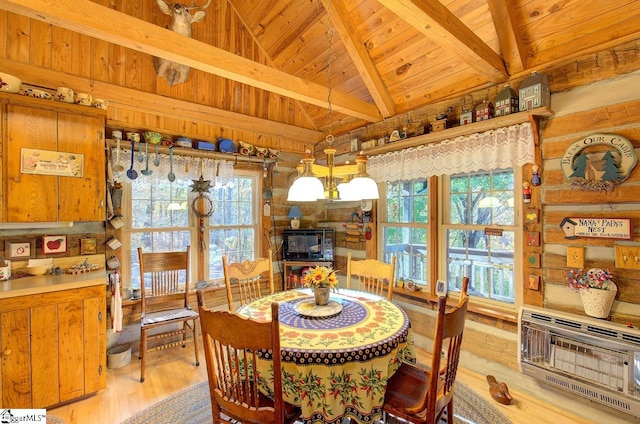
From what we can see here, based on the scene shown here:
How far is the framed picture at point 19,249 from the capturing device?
244 cm

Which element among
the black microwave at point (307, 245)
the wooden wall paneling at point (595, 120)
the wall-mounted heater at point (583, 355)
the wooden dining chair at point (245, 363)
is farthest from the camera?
the black microwave at point (307, 245)

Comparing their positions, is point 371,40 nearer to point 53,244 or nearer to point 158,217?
point 158,217

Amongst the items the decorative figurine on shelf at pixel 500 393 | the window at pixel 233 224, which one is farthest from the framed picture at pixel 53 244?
the decorative figurine on shelf at pixel 500 393

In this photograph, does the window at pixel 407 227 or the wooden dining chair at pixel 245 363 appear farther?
the window at pixel 407 227

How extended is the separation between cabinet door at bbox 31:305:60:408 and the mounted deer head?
7.86 feet

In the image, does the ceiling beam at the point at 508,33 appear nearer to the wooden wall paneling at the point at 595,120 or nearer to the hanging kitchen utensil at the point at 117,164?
the wooden wall paneling at the point at 595,120

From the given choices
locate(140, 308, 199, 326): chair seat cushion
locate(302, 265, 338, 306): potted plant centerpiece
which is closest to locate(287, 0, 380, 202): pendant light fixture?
locate(302, 265, 338, 306): potted plant centerpiece

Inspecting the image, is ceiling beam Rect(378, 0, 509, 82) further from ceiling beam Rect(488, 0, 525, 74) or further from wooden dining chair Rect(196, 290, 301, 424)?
wooden dining chair Rect(196, 290, 301, 424)

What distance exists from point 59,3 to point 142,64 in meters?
1.51

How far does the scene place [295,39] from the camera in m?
3.39

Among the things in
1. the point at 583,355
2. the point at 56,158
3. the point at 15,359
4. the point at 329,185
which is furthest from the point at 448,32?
the point at 15,359

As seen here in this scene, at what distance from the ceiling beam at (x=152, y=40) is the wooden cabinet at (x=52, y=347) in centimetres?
185

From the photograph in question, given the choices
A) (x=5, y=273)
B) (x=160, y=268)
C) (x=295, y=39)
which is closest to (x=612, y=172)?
(x=295, y=39)

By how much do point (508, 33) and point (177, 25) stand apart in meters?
2.96
